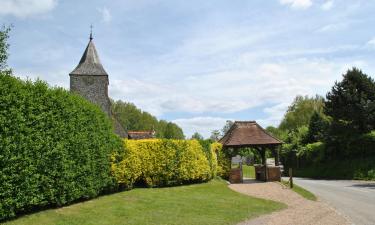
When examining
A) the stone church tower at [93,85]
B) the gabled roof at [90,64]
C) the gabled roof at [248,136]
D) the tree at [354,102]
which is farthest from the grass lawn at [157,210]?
the gabled roof at [90,64]

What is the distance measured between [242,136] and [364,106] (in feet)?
50.9

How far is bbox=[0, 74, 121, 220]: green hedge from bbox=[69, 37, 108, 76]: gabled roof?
102ft

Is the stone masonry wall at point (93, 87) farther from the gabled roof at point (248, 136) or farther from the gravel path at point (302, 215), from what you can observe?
the gravel path at point (302, 215)

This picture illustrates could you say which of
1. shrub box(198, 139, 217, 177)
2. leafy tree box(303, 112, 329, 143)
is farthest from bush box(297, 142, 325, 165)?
shrub box(198, 139, 217, 177)

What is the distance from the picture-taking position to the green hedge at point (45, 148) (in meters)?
9.56

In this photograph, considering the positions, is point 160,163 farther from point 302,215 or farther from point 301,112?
point 301,112

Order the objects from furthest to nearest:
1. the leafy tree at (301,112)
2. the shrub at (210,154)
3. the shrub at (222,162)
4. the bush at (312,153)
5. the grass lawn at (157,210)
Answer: the leafy tree at (301,112), the bush at (312,153), the shrub at (222,162), the shrub at (210,154), the grass lawn at (157,210)

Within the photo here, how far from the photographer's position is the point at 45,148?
11086 mm

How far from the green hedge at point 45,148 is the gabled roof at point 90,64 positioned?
31108mm

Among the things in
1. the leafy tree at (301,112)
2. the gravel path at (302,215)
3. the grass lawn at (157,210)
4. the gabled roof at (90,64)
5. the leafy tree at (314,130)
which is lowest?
the gravel path at (302,215)

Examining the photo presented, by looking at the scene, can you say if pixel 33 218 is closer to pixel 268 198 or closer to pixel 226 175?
pixel 268 198

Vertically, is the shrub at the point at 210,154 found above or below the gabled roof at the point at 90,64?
below

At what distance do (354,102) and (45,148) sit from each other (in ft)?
112

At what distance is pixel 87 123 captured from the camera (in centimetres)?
1471
